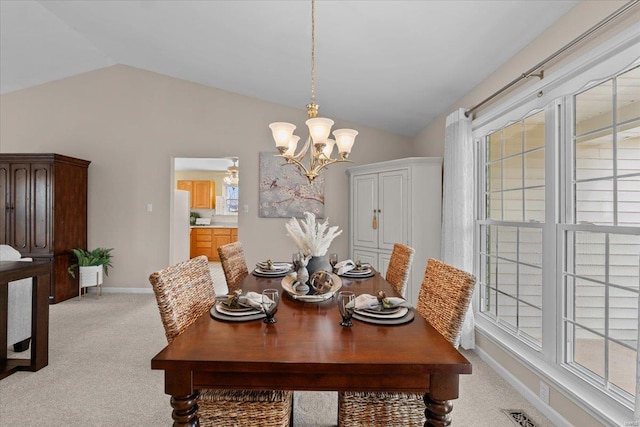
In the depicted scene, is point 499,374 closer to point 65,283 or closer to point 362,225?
point 362,225

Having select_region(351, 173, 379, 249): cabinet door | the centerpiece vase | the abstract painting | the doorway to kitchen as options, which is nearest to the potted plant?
the abstract painting

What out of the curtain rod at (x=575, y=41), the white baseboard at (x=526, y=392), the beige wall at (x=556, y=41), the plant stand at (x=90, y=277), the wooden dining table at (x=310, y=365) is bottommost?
the white baseboard at (x=526, y=392)

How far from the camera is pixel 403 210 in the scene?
3.84 m

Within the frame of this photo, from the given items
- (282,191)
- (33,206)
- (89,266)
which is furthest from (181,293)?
(33,206)

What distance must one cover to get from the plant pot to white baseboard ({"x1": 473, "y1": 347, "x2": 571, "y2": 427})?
4.66 m

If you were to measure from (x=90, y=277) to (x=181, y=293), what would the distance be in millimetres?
3935

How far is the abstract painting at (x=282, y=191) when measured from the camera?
194 inches

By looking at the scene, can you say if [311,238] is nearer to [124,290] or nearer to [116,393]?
[116,393]

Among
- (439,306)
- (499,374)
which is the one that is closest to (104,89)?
(439,306)

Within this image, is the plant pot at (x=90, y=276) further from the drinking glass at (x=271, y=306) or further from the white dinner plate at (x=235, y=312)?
the drinking glass at (x=271, y=306)

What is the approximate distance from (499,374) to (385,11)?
2713mm

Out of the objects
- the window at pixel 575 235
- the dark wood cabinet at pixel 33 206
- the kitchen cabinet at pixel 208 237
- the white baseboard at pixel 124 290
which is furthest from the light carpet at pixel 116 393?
the kitchen cabinet at pixel 208 237

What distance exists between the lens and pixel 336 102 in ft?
14.2

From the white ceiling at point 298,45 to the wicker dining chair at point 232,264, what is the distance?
6.04ft
